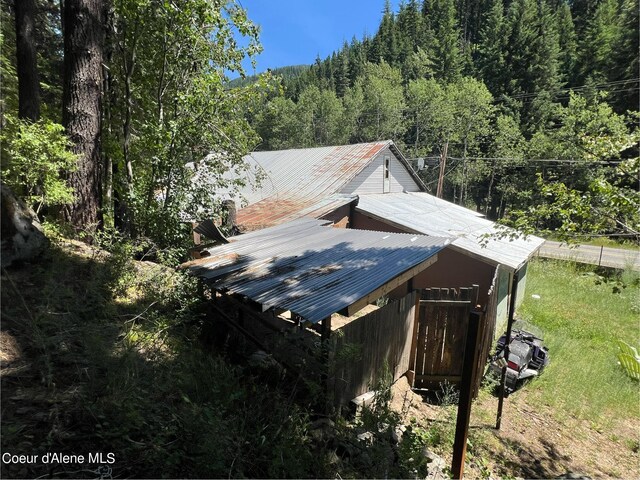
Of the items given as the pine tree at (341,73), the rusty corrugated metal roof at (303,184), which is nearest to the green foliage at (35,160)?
the rusty corrugated metal roof at (303,184)

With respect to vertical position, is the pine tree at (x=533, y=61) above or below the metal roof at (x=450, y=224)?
above

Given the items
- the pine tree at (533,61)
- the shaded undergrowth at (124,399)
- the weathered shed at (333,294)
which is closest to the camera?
the shaded undergrowth at (124,399)

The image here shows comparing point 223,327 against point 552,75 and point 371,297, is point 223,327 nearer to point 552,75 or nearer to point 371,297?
point 371,297

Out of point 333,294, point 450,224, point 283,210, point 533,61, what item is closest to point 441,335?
point 333,294

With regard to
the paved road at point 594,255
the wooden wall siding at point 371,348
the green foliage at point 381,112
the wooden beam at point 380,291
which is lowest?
the paved road at point 594,255

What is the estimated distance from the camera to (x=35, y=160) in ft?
18.4

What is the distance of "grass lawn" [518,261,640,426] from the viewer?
268 inches

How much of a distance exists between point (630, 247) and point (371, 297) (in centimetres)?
2768

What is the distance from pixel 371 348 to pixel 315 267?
1.41 m

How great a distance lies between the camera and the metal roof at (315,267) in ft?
13.0

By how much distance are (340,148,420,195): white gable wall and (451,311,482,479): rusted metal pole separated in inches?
425

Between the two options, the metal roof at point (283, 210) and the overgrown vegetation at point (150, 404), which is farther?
the metal roof at point (283, 210)

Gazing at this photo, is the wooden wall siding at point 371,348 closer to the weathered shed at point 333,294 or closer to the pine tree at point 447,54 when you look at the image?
the weathered shed at point 333,294

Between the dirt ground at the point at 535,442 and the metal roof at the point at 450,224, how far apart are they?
313 centimetres
